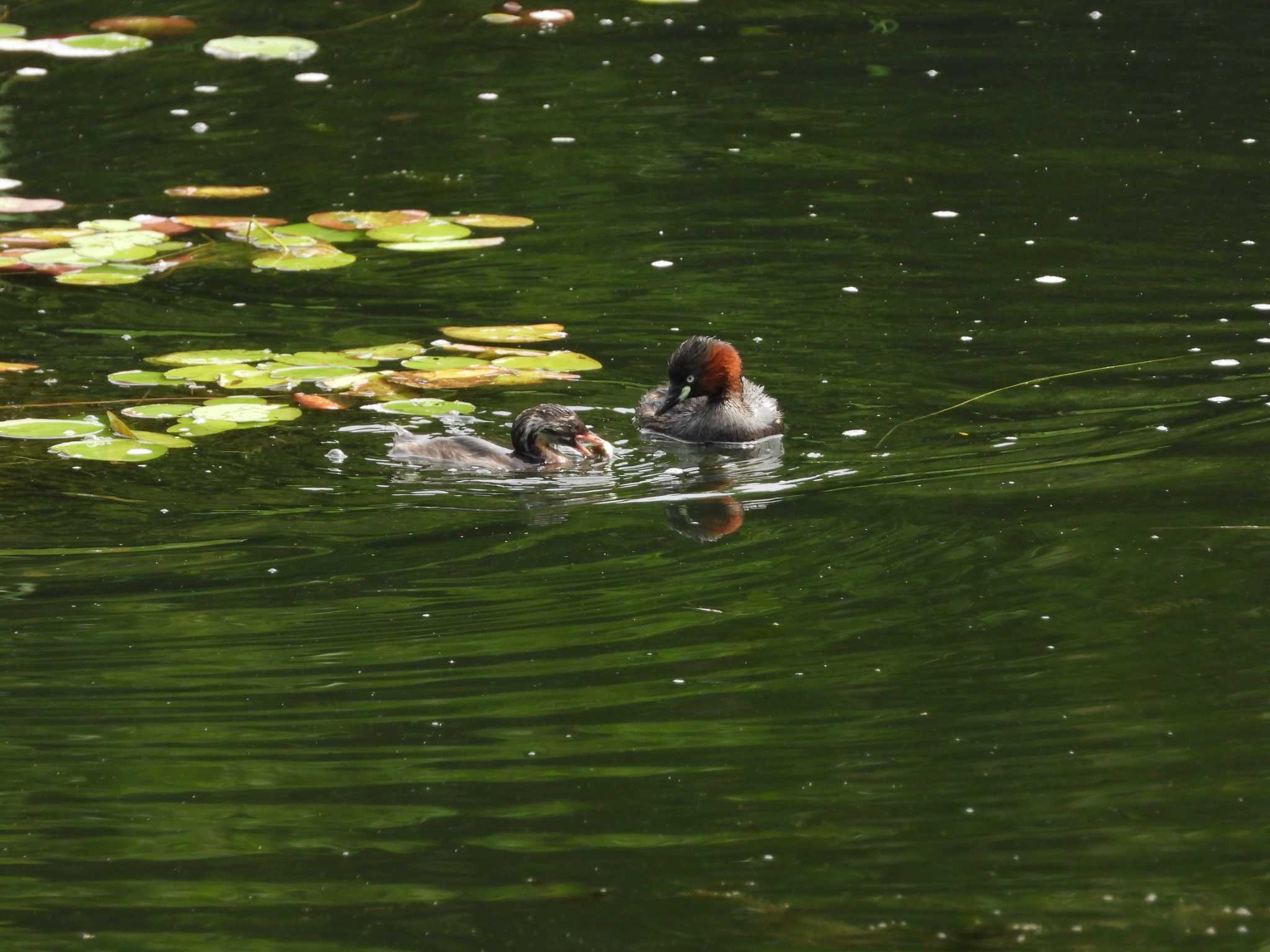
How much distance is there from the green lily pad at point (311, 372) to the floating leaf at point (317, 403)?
0.54 feet

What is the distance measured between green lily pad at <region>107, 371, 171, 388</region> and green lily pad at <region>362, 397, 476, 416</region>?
928 millimetres

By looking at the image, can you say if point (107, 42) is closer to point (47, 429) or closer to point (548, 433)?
point (47, 429)

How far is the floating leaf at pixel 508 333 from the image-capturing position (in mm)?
9078

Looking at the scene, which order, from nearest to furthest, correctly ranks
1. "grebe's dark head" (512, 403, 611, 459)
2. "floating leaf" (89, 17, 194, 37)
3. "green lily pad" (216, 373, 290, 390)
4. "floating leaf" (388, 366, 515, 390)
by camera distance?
"grebe's dark head" (512, 403, 611, 459), "green lily pad" (216, 373, 290, 390), "floating leaf" (388, 366, 515, 390), "floating leaf" (89, 17, 194, 37)

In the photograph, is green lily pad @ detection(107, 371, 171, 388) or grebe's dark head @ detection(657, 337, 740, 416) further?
green lily pad @ detection(107, 371, 171, 388)

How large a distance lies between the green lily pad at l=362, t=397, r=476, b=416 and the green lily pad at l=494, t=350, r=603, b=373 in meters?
0.47

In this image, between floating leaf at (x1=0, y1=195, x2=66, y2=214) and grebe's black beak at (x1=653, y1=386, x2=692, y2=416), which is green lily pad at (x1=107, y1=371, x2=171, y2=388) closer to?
grebe's black beak at (x1=653, y1=386, x2=692, y2=416)

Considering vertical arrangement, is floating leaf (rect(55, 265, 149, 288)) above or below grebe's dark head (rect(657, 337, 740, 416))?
below

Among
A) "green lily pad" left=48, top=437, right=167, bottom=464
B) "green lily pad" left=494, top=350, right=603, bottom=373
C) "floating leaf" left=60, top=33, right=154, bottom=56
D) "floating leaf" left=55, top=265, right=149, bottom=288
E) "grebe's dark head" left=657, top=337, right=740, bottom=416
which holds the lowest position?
"floating leaf" left=55, top=265, right=149, bottom=288

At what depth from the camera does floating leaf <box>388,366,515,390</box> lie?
855cm

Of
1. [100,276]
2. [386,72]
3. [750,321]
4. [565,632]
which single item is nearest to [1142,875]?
[565,632]

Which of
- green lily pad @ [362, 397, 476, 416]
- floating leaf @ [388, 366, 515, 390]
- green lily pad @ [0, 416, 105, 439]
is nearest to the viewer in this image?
green lily pad @ [0, 416, 105, 439]

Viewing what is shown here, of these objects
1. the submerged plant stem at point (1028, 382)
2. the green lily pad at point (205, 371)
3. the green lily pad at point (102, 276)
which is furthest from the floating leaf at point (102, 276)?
the submerged plant stem at point (1028, 382)

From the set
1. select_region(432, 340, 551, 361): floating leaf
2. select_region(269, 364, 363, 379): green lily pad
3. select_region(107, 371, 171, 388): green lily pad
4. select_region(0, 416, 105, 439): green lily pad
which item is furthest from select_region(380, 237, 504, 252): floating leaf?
select_region(0, 416, 105, 439): green lily pad
